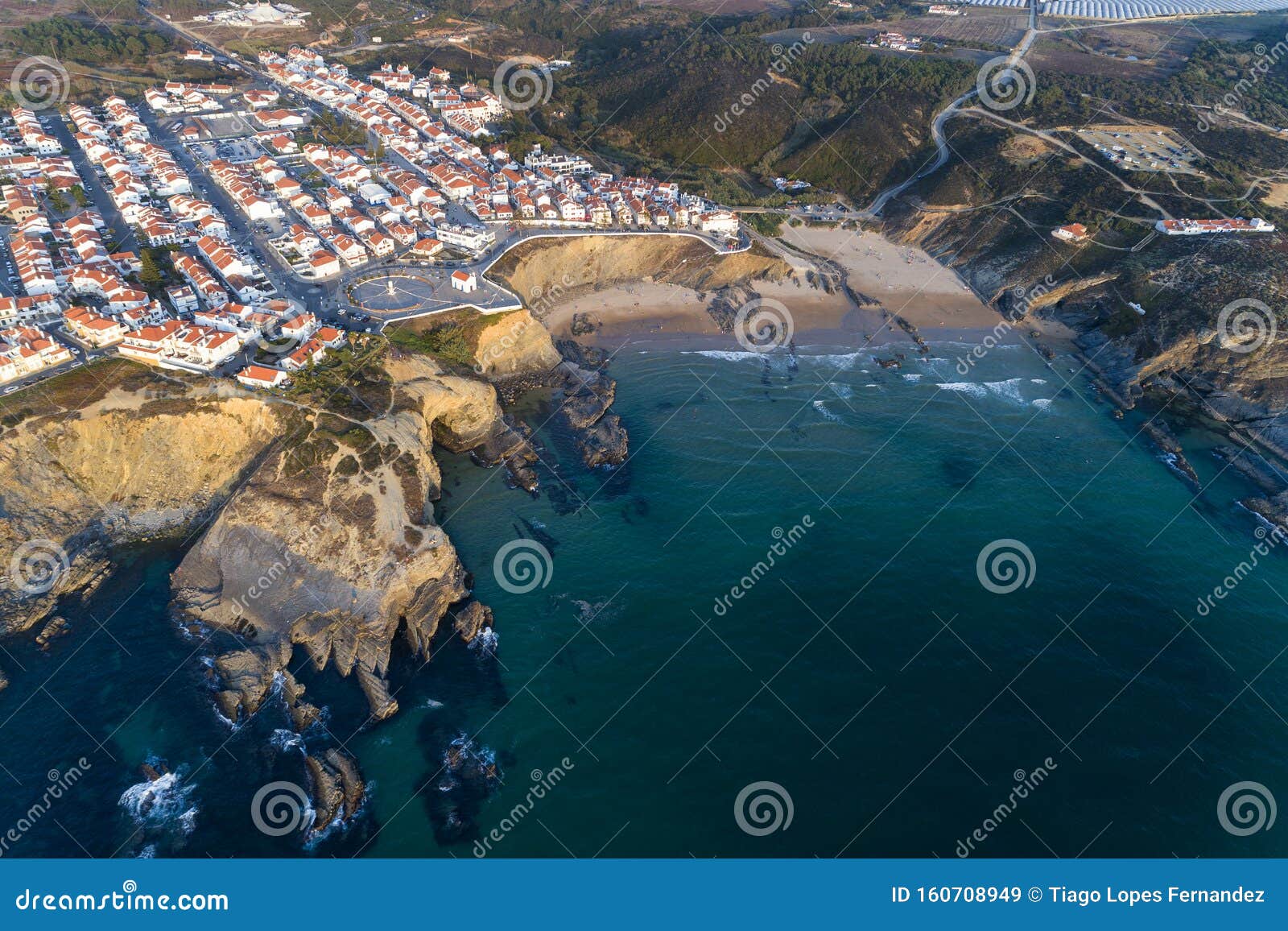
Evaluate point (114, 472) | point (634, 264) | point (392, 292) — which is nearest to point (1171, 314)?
point (634, 264)

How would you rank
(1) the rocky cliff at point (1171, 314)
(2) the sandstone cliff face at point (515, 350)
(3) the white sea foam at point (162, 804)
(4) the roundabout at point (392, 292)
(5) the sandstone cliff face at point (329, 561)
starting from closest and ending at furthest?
(3) the white sea foam at point (162, 804) < (5) the sandstone cliff face at point (329, 561) < (4) the roundabout at point (392, 292) < (2) the sandstone cliff face at point (515, 350) < (1) the rocky cliff at point (1171, 314)

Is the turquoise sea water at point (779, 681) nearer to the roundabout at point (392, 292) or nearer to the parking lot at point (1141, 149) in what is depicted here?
the roundabout at point (392, 292)

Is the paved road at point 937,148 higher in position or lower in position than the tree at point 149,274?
higher

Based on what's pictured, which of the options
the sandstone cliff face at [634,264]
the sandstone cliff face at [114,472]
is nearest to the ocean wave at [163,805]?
the sandstone cliff face at [114,472]

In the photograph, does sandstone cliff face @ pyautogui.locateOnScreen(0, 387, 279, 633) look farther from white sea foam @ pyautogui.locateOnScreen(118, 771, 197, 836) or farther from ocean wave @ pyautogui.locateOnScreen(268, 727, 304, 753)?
ocean wave @ pyautogui.locateOnScreen(268, 727, 304, 753)

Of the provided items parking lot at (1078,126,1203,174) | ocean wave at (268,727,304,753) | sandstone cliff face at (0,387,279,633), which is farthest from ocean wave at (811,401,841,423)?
parking lot at (1078,126,1203,174)

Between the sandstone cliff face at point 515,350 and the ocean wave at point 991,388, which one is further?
the ocean wave at point 991,388

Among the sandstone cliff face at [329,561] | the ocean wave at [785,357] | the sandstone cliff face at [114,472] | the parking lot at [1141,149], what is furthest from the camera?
the parking lot at [1141,149]
